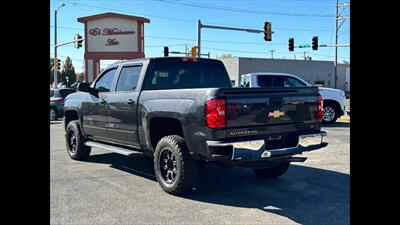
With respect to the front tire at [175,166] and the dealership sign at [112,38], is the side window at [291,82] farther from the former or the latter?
the dealership sign at [112,38]

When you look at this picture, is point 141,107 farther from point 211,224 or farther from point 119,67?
point 211,224

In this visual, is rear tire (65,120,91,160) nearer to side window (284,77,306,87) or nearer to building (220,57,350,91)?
side window (284,77,306,87)

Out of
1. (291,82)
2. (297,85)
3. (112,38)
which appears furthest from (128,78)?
(112,38)

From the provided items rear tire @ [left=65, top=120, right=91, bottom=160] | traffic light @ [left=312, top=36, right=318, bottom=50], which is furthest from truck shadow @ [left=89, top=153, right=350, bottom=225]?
traffic light @ [left=312, top=36, right=318, bottom=50]

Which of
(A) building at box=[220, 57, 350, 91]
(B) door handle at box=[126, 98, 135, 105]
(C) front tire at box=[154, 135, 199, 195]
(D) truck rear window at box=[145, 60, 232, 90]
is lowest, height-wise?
(C) front tire at box=[154, 135, 199, 195]

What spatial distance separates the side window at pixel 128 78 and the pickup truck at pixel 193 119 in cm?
2

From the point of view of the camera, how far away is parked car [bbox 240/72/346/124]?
13.9m

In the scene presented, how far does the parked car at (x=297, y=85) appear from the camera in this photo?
45.8ft

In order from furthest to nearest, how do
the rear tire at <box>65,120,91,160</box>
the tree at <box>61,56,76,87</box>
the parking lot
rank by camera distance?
the tree at <box>61,56,76,87</box>
the rear tire at <box>65,120,91,160</box>
the parking lot

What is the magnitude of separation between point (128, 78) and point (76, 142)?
89.2 inches

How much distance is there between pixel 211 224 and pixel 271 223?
0.66 meters

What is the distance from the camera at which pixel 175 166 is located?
5.52m

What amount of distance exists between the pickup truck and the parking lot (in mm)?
374

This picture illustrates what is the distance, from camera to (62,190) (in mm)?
5777
